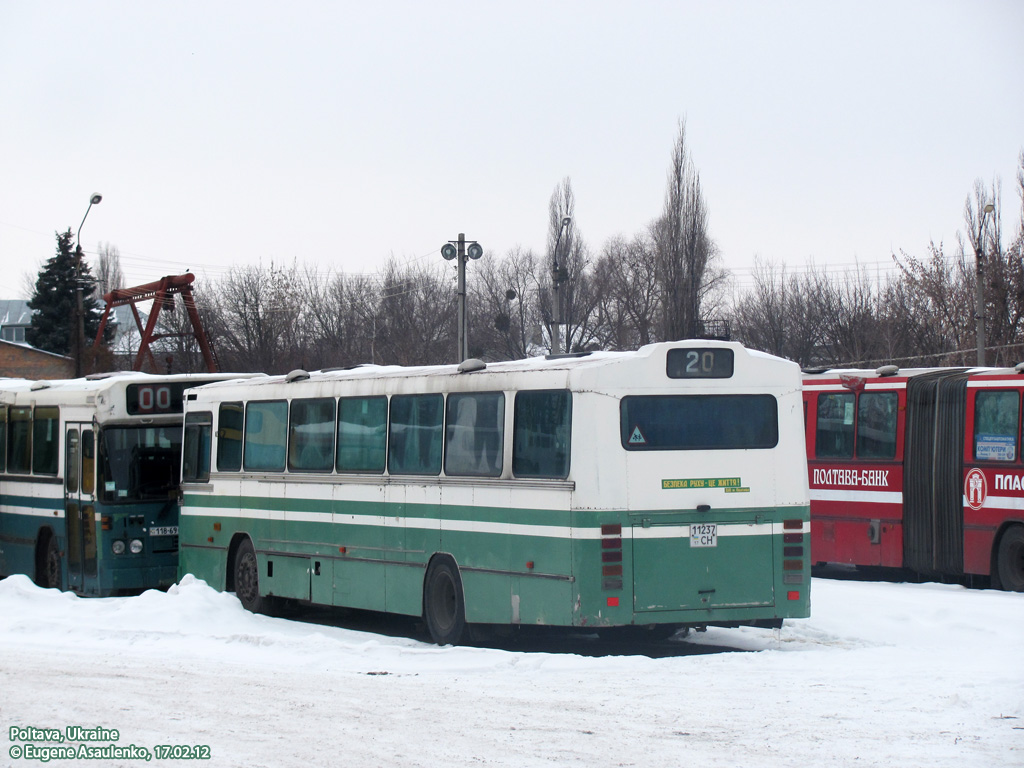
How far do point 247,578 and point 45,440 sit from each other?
4.88m

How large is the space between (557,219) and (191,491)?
162ft

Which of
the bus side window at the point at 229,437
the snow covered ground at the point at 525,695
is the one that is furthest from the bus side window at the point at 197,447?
the snow covered ground at the point at 525,695

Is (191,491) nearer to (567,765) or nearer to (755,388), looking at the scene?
(755,388)

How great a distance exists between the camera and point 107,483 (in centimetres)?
1798

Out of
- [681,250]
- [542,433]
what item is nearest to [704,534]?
[542,433]

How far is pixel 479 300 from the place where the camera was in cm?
8000

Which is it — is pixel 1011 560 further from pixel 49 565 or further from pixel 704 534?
pixel 49 565

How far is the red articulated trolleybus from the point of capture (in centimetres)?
1766

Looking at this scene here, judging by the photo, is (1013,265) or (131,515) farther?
(1013,265)

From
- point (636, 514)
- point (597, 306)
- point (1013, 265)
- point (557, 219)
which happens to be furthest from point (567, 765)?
point (597, 306)

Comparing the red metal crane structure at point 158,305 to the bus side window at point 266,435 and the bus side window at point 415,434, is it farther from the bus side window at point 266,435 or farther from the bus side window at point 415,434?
the bus side window at point 415,434

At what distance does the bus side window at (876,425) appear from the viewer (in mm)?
19641

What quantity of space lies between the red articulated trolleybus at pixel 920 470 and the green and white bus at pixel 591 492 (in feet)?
20.9

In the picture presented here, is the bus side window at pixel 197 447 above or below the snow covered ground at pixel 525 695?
above
